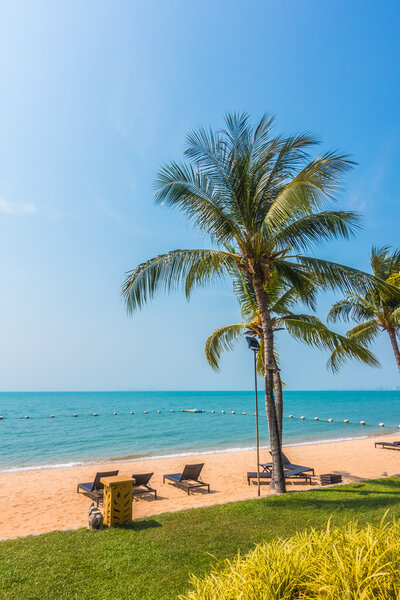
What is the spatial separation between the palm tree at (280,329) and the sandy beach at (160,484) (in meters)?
3.36

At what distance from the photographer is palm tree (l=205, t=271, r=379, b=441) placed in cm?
949

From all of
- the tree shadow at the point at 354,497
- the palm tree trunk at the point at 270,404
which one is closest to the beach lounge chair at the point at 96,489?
the palm tree trunk at the point at 270,404

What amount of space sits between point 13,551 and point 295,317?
27.1ft

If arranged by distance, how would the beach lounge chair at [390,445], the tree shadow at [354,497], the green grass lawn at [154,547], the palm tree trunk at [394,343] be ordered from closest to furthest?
1. the green grass lawn at [154,547]
2. the tree shadow at [354,497]
3. the palm tree trunk at [394,343]
4. the beach lounge chair at [390,445]

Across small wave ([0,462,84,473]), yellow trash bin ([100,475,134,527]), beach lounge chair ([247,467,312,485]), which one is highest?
yellow trash bin ([100,475,134,527])

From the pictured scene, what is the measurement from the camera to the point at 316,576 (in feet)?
8.87

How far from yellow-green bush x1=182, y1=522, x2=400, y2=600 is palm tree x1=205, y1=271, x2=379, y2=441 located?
665 cm

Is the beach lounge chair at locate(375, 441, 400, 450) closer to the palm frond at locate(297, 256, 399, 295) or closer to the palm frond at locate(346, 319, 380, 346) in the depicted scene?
the palm frond at locate(346, 319, 380, 346)

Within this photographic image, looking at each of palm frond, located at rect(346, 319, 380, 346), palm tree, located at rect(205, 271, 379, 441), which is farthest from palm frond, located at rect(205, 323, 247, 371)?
palm frond, located at rect(346, 319, 380, 346)

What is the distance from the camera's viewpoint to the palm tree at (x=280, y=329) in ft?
31.1

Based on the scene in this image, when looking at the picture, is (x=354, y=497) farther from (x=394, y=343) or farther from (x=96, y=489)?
(x=394, y=343)

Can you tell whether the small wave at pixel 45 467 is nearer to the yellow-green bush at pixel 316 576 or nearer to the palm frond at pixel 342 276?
the palm frond at pixel 342 276

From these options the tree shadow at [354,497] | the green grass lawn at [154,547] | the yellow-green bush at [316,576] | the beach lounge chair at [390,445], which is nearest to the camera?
the yellow-green bush at [316,576]

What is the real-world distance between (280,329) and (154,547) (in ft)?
22.9
